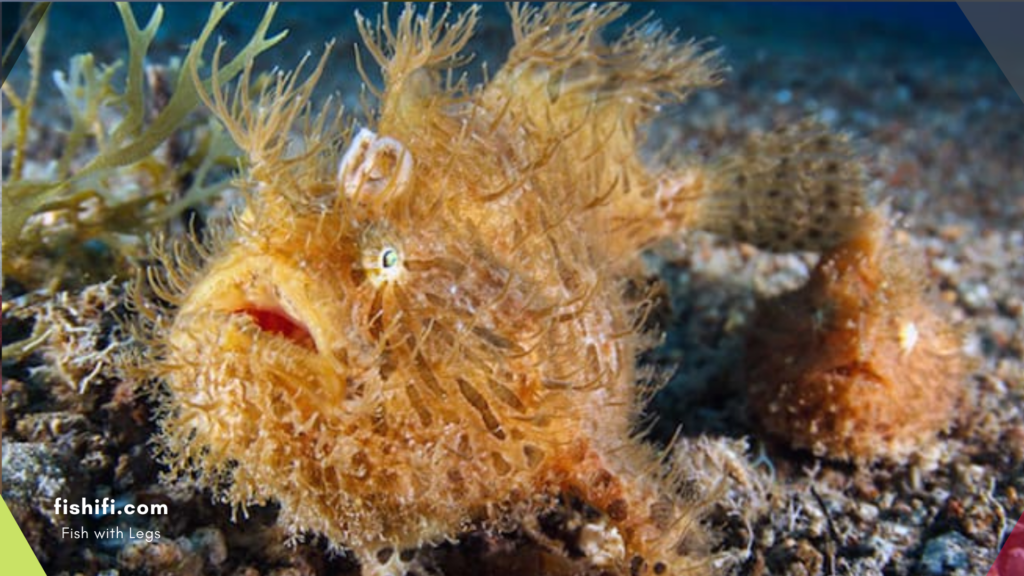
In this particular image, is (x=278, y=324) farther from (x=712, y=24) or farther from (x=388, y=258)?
(x=712, y=24)

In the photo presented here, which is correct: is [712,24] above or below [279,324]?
above

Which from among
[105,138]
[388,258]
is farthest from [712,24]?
[388,258]

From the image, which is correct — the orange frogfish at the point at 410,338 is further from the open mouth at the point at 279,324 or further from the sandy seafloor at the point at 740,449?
the sandy seafloor at the point at 740,449

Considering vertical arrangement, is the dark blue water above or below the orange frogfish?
above

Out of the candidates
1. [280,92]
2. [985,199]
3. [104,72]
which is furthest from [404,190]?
[985,199]

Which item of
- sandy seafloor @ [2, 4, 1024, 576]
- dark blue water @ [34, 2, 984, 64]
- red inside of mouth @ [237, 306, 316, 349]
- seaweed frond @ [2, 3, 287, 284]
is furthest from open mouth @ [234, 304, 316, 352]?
dark blue water @ [34, 2, 984, 64]

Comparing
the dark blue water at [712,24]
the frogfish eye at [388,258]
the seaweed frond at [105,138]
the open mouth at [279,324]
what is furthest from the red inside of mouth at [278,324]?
the dark blue water at [712,24]

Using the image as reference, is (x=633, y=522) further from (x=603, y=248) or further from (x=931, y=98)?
Result: (x=931, y=98)

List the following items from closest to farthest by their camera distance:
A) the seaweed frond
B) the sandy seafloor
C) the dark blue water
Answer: the sandy seafloor → the seaweed frond → the dark blue water

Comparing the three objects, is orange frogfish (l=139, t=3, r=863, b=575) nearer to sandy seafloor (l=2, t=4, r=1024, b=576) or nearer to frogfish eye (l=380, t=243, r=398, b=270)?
frogfish eye (l=380, t=243, r=398, b=270)
